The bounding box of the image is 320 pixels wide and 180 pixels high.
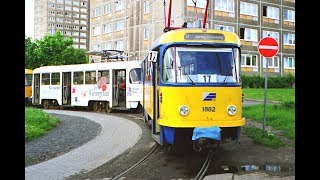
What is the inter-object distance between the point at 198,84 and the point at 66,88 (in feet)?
57.6

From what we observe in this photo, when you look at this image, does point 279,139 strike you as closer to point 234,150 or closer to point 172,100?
point 234,150

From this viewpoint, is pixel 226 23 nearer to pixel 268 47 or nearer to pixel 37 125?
pixel 37 125

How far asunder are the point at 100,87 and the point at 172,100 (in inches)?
554

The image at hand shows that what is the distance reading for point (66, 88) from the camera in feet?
82.3

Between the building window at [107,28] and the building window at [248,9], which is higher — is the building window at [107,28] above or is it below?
below

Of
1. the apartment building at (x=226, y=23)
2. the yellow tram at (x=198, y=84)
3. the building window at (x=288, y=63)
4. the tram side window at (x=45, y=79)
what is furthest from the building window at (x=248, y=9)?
the yellow tram at (x=198, y=84)

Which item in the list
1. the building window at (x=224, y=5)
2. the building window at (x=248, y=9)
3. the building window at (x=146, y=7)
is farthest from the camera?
the building window at (x=146, y=7)

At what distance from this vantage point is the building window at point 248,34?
4350cm

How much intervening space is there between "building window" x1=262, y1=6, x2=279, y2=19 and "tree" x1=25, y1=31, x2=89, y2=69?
2325 centimetres

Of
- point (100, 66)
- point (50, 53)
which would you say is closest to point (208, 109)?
point (100, 66)

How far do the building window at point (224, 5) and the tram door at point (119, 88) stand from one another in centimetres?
2254

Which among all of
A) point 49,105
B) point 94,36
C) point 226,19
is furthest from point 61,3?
point 49,105

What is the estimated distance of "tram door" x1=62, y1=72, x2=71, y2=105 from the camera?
2494 cm

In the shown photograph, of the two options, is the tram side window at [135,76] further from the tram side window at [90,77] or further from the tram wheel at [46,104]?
the tram wheel at [46,104]
